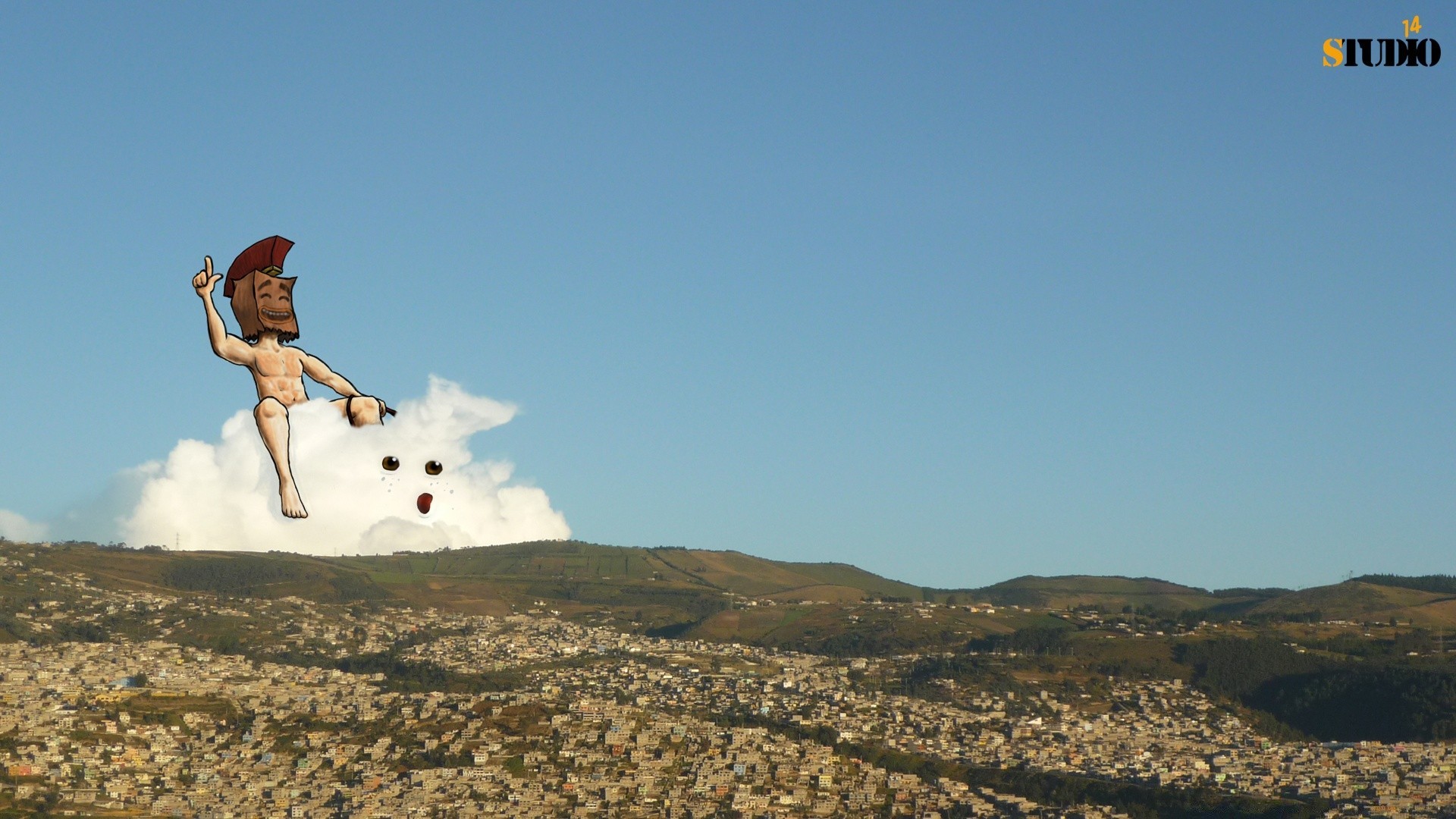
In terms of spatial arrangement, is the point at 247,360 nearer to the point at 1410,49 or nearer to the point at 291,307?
the point at 291,307

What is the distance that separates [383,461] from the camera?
2973 cm

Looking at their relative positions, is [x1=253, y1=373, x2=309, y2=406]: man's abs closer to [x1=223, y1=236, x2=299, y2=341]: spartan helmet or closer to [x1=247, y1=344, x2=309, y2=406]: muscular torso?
[x1=247, y1=344, x2=309, y2=406]: muscular torso

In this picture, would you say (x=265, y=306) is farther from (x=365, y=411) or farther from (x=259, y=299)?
(x=365, y=411)

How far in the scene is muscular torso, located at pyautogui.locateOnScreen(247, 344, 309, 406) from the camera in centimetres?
3241

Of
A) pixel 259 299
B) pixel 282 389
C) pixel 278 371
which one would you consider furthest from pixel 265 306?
pixel 282 389

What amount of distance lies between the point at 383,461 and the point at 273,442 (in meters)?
3.42

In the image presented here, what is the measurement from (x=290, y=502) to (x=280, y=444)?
44.2 inches

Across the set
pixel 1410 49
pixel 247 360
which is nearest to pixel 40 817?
pixel 1410 49

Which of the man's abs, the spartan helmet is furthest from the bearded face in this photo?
the man's abs

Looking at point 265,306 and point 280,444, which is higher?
point 265,306

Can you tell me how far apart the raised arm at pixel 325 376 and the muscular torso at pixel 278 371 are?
15cm

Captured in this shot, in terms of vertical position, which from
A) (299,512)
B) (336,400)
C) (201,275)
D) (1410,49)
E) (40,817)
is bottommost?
(40,817)

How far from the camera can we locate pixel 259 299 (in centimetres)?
3200

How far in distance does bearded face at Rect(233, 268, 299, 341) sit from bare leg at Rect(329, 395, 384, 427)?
5.89ft
